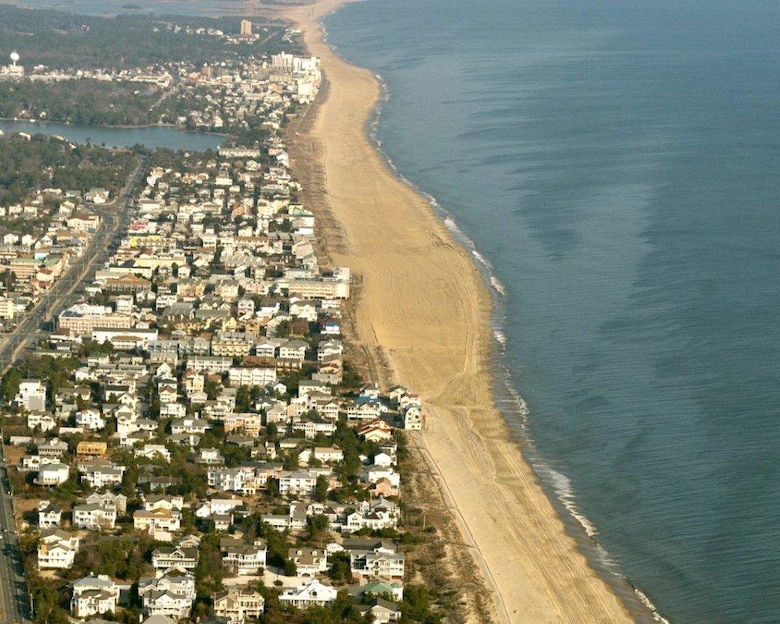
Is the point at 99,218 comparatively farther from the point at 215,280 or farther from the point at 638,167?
the point at 638,167

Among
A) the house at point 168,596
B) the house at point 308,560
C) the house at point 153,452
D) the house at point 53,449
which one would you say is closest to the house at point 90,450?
the house at point 53,449

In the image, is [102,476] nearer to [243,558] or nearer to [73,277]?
[243,558]

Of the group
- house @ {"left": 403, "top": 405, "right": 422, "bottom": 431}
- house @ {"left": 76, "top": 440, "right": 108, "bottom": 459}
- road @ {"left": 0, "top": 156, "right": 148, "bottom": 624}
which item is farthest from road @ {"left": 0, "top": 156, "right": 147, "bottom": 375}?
house @ {"left": 403, "top": 405, "right": 422, "bottom": 431}

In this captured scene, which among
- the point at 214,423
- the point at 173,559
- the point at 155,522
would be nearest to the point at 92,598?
the point at 173,559

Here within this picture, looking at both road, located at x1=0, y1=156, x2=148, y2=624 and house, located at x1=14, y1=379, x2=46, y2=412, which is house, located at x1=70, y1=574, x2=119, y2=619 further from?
house, located at x1=14, y1=379, x2=46, y2=412

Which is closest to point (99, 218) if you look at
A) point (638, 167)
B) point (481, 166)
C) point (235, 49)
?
point (481, 166)

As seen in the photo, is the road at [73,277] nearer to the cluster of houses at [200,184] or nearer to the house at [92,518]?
the cluster of houses at [200,184]
